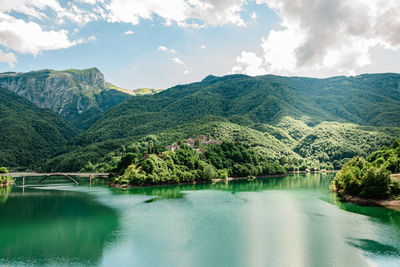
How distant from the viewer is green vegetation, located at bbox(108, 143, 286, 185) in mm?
92188

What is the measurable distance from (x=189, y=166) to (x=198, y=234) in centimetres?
6947

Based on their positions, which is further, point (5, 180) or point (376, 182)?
point (5, 180)

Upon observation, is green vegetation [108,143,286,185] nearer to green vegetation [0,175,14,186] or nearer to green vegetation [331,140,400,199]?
green vegetation [0,175,14,186]

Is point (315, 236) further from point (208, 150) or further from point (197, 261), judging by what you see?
point (208, 150)

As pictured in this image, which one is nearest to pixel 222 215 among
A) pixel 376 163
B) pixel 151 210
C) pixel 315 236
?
pixel 151 210

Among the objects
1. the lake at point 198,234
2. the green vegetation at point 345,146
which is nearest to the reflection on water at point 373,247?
the lake at point 198,234

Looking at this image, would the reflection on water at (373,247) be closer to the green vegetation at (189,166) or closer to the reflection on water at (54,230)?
the reflection on water at (54,230)

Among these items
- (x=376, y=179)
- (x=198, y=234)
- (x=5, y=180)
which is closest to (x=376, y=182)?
(x=376, y=179)

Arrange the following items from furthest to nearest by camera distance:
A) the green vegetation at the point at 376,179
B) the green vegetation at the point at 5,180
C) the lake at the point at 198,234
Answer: the green vegetation at the point at 5,180 → the green vegetation at the point at 376,179 → the lake at the point at 198,234

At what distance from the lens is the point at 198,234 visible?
3688cm

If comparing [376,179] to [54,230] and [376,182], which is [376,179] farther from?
[54,230]

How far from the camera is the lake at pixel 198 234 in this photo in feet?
93.1

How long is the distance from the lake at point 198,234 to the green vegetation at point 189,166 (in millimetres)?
31475

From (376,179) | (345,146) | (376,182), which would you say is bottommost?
→ (376,182)
